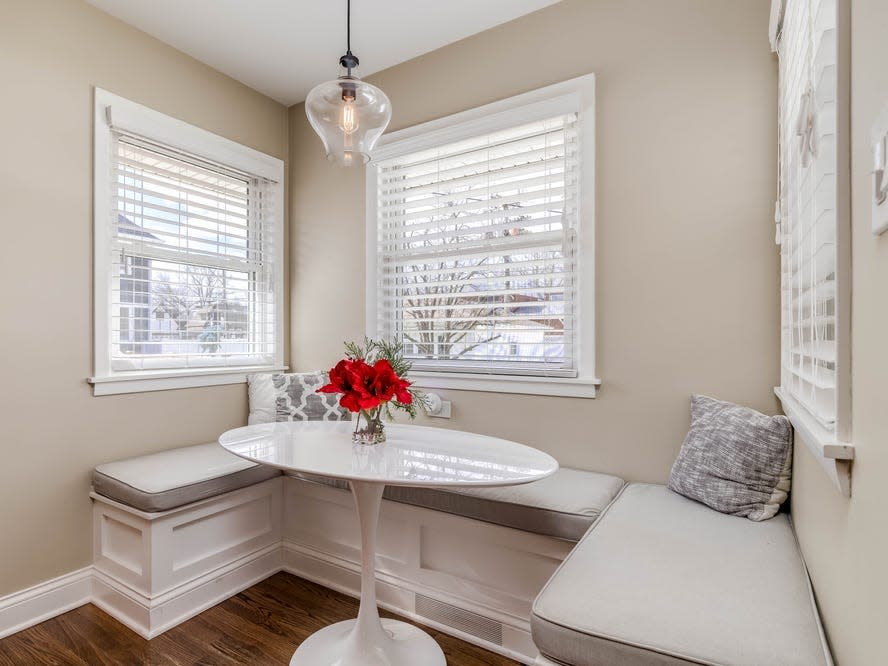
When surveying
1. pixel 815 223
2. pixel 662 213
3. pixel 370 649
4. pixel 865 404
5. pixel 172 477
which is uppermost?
pixel 662 213

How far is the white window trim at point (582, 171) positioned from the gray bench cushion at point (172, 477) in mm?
985

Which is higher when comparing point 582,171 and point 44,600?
point 582,171

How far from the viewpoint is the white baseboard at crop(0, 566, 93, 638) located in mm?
1937

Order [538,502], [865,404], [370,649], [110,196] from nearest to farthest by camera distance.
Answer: [865,404] < [370,649] < [538,502] < [110,196]

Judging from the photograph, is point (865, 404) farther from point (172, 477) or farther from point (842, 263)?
point (172, 477)

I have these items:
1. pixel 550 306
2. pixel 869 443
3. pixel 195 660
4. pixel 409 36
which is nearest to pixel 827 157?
pixel 869 443

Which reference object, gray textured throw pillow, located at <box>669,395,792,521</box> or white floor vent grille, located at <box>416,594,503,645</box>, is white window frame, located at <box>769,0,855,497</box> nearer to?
gray textured throw pillow, located at <box>669,395,792,521</box>

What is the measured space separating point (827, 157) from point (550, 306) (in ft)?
4.48

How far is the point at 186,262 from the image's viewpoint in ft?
8.70

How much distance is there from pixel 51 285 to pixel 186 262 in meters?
0.65

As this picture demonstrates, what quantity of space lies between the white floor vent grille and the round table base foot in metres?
0.14

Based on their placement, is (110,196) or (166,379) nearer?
(110,196)

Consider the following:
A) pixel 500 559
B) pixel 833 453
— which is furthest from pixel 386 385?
pixel 833 453

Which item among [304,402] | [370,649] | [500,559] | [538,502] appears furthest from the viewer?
[304,402]
